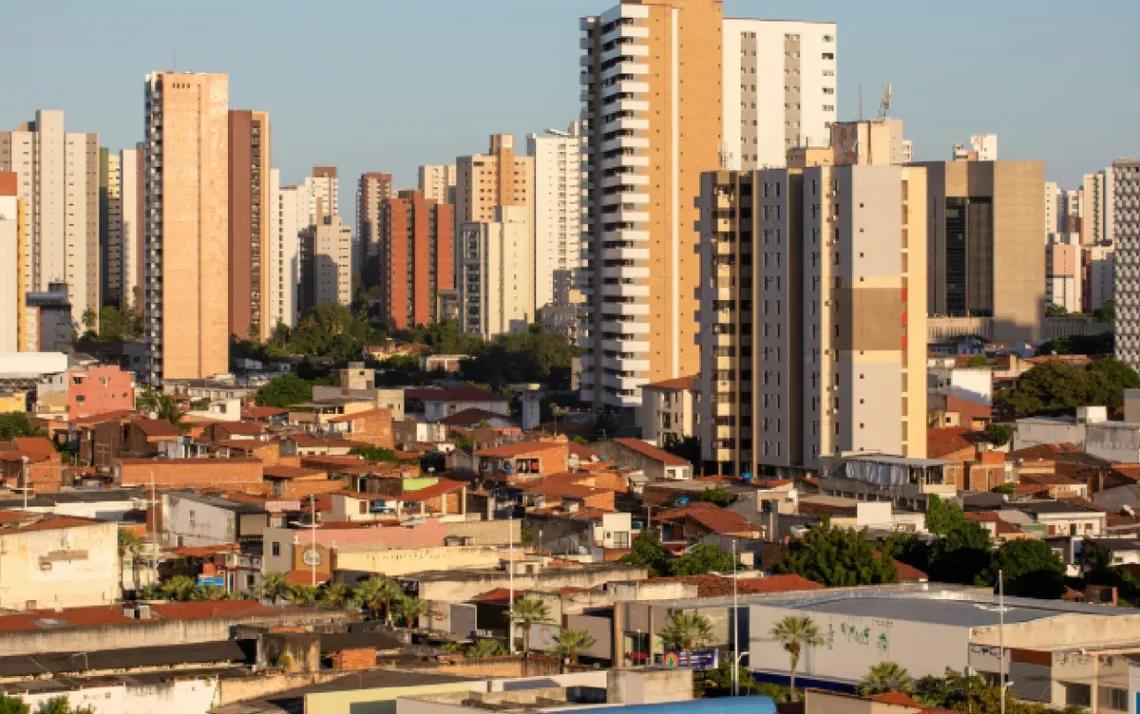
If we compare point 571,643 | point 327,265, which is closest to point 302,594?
point 571,643

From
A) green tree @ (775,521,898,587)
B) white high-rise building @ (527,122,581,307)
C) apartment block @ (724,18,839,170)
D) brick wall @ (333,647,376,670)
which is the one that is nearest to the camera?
brick wall @ (333,647,376,670)

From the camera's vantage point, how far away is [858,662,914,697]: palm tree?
85.4 feet

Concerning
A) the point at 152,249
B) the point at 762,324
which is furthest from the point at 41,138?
the point at 762,324

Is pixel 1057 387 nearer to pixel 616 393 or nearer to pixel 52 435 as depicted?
pixel 616 393

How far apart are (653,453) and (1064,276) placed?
3292 inches

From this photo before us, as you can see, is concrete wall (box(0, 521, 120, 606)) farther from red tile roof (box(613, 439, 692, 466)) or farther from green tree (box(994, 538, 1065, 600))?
red tile roof (box(613, 439, 692, 466))

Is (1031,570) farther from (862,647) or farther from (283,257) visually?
(283,257)

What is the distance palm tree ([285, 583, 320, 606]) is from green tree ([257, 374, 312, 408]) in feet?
132

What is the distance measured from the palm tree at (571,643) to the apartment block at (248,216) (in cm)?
7869

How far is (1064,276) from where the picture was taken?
137 meters

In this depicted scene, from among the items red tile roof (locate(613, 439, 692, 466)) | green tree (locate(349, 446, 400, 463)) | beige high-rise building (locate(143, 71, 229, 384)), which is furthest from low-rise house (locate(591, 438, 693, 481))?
beige high-rise building (locate(143, 71, 229, 384))

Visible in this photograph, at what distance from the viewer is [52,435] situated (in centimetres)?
6212

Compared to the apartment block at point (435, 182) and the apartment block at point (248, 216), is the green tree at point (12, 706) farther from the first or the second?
the apartment block at point (435, 182)

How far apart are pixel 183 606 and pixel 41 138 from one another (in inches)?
3808
